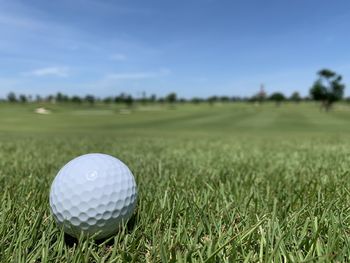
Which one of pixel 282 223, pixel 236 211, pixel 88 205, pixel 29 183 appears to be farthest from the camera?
pixel 29 183

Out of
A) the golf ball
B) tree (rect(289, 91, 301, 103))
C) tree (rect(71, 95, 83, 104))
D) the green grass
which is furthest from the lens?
tree (rect(289, 91, 301, 103))

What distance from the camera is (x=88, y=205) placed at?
2.03 metres

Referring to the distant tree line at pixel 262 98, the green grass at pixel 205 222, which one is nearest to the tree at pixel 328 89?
the distant tree line at pixel 262 98

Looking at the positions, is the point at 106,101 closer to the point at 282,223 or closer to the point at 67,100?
the point at 67,100

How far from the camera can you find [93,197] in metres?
2.07

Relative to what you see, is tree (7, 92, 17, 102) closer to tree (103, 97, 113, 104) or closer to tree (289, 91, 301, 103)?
tree (103, 97, 113, 104)

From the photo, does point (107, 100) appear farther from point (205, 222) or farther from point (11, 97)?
point (205, 222)

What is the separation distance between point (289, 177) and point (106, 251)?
251 cm

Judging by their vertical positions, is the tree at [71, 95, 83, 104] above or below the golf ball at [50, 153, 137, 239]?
below

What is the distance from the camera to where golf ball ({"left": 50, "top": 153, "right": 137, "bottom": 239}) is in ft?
6.41

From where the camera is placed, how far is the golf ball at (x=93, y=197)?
1.95 metres

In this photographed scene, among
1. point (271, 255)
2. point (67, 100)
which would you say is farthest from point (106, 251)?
point (67, 100)

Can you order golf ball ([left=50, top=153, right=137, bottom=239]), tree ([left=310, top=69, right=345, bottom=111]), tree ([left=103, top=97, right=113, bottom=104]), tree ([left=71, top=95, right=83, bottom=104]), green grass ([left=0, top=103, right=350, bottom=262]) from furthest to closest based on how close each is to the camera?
tree ([left=103, top=97, right=113, bottom=104]) → tree ([left=71, top=95, right=83, bottom=104]) → tree ([left=310, top=69, right=345, bottom=111]) → golf ball ([left=50, top=153, right=137, bottom=239]) → green grass ([left=0, top=103, right=350, bottom=262])

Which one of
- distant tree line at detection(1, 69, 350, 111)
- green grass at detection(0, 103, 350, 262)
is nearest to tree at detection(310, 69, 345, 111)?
distant tree line at detection(1, 69, 350, 111)
